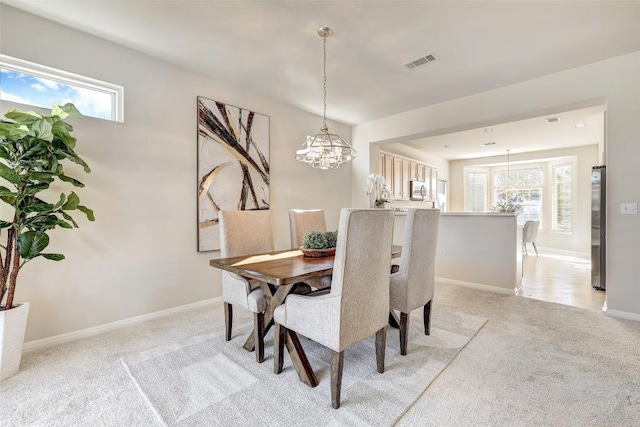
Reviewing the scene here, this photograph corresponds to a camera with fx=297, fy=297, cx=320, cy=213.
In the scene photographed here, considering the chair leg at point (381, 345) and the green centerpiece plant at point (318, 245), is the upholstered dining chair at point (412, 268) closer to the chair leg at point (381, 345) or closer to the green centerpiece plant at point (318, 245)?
the chair leg at point (381, 345)

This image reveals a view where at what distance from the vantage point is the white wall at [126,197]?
2.41m

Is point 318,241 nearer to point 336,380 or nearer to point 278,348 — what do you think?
point 278,348

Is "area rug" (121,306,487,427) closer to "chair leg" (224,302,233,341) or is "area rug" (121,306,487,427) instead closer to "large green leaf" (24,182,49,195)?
"chair leg" (224,302,233,341)

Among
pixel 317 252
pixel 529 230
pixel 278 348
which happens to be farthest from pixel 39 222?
pixel 529 230

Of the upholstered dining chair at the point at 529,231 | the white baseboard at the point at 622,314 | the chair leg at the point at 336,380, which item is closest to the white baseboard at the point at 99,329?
the chair leg at the point at 336,380

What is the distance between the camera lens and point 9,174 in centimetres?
184

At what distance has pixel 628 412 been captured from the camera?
1.59 metres

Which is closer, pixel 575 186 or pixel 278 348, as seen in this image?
pixel 278 348

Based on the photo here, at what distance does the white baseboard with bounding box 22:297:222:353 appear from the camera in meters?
2.36

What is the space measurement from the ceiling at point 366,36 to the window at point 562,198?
522 centimetres

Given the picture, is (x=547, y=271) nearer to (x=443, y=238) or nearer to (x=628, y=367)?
(x=443, y=238)

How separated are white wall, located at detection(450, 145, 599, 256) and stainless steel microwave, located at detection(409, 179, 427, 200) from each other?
7.55ft

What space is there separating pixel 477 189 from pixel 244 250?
7.92 meters

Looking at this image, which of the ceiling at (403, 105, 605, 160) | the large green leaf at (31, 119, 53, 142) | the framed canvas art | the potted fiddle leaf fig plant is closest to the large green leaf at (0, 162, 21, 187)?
the potted fiddle leaf fig plant
